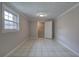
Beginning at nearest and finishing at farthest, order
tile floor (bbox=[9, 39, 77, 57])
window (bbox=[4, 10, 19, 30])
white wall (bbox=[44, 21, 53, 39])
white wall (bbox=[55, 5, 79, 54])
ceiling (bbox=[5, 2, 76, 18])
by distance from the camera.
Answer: ceiling (bbox=[5, 2, 76, 18]) → window (bbox=[4, 10, 19, 30]) → tile floor (bbox=[9, 39, 77, 57]) → white wall (bbox=[55, 5, 79, 54]) → white wall (bbox=[44, 21, 53, 39])

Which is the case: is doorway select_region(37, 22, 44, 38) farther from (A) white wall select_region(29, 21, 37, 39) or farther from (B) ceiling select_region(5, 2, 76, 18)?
(B) ceiling select_region(5, 2, 76, 18)

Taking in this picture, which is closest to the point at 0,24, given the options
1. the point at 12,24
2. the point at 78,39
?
the point at 12,24

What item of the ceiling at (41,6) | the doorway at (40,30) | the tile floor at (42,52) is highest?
the ceiling at (41,6)

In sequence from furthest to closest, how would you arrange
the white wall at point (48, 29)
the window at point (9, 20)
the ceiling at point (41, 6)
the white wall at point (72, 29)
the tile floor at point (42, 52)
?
the white wall at point (48, 29) → the white wall at point (72, 29) → the tile floor at point (42, 52) → the window at point (9, 20) → the ceiling at point (41, 6)

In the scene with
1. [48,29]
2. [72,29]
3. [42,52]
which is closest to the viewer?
[42,52]

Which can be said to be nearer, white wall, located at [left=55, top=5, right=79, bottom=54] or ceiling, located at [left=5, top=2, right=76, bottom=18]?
ceiling, located at [left=5, top=2, right=76, bottom=18]

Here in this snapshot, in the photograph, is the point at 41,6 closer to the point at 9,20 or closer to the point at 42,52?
the point at 9,20

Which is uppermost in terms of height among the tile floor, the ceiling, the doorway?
the ceiling

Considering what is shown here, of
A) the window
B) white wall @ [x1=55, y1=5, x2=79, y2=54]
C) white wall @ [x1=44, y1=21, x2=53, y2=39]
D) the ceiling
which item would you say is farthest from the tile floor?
white wall @ [x1=44, y1=21, x2=53, y2=39]

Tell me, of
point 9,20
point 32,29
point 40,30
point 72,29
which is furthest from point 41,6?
point 40,30

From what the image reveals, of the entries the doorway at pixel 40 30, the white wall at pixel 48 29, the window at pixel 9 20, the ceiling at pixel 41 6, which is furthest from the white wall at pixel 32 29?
the window at pixel 9 20

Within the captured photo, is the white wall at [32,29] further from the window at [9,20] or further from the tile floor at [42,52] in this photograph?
the window at [9,20]

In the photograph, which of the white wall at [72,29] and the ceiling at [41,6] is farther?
the white wall at [72,29]

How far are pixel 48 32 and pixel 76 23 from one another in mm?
4075
